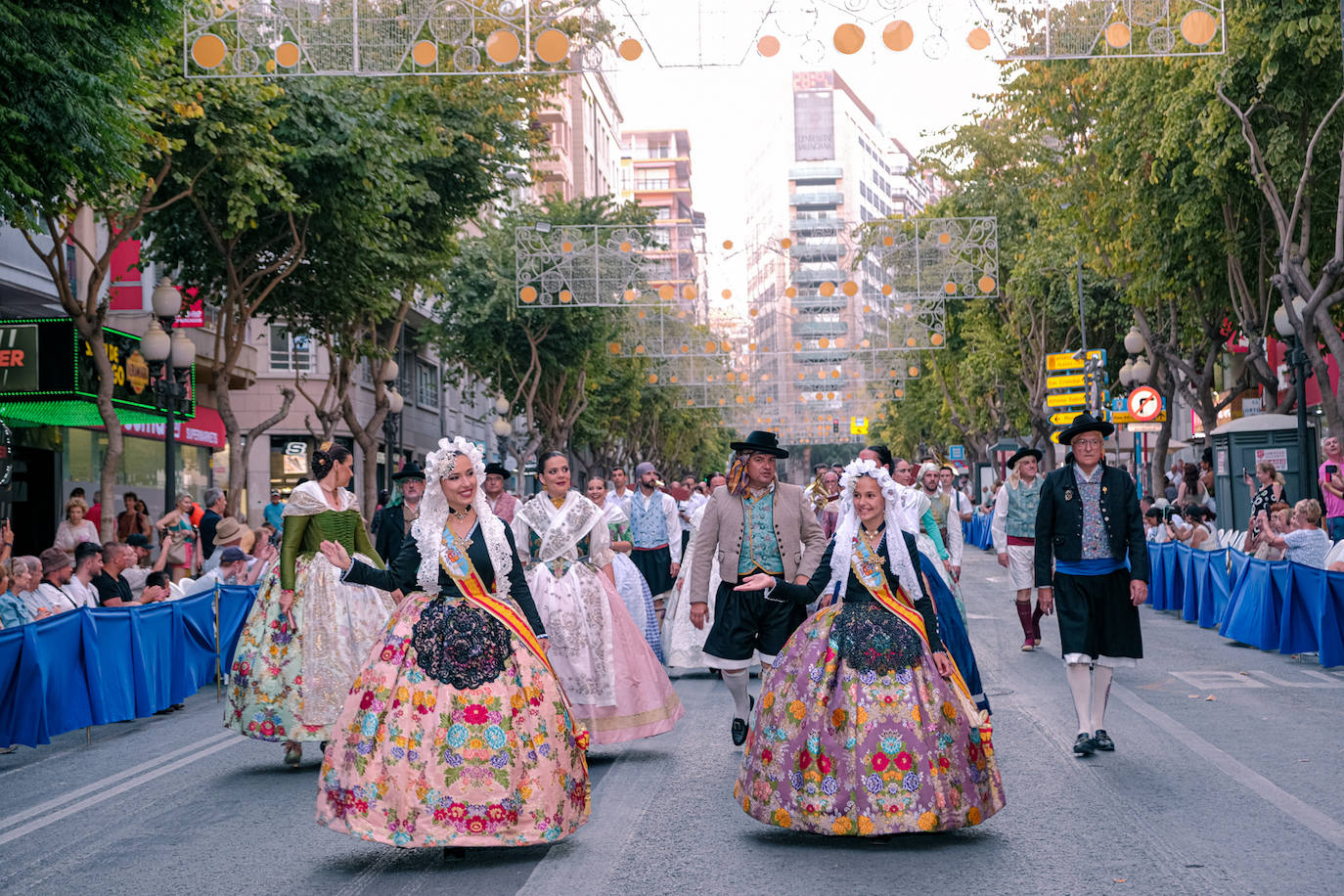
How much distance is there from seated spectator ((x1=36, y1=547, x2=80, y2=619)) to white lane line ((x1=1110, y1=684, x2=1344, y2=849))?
25.5 ft

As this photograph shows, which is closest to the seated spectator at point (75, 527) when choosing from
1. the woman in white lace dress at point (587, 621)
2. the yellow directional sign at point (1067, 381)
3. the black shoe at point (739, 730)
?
the woman in white lace dress at point (587, 621)

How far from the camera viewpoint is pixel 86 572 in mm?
12602

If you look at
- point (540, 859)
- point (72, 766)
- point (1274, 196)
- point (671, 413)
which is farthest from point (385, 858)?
point (671, 413)

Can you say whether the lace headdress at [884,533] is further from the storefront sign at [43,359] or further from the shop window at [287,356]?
the shop window at [287,356]

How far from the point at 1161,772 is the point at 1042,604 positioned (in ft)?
4.29

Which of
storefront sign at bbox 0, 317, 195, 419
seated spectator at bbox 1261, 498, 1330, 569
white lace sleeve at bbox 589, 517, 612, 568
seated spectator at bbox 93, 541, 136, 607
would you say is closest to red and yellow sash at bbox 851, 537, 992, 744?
white lace sleeve at bbox 589, 517, 612, 568

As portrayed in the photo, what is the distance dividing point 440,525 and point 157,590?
738cm

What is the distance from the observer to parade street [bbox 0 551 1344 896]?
20.7 ft

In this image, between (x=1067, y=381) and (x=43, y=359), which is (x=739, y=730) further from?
(x=1067, y=381)

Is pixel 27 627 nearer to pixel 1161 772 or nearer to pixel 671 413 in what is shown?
pixel 1161 772

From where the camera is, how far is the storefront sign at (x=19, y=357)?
73.6 feet

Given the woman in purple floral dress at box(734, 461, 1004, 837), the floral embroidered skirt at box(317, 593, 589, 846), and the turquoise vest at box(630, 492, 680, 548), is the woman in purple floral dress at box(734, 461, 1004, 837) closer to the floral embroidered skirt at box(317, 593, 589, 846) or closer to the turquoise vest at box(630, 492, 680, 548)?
the floral embroidered skirt at box(317, 593, 589, 846)

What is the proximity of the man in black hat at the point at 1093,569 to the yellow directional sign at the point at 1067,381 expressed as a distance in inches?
1143

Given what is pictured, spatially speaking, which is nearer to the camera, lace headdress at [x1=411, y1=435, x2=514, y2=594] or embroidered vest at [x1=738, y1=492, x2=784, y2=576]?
lace headdress at [x1=411, y1=435, x2=514, y2=594]
